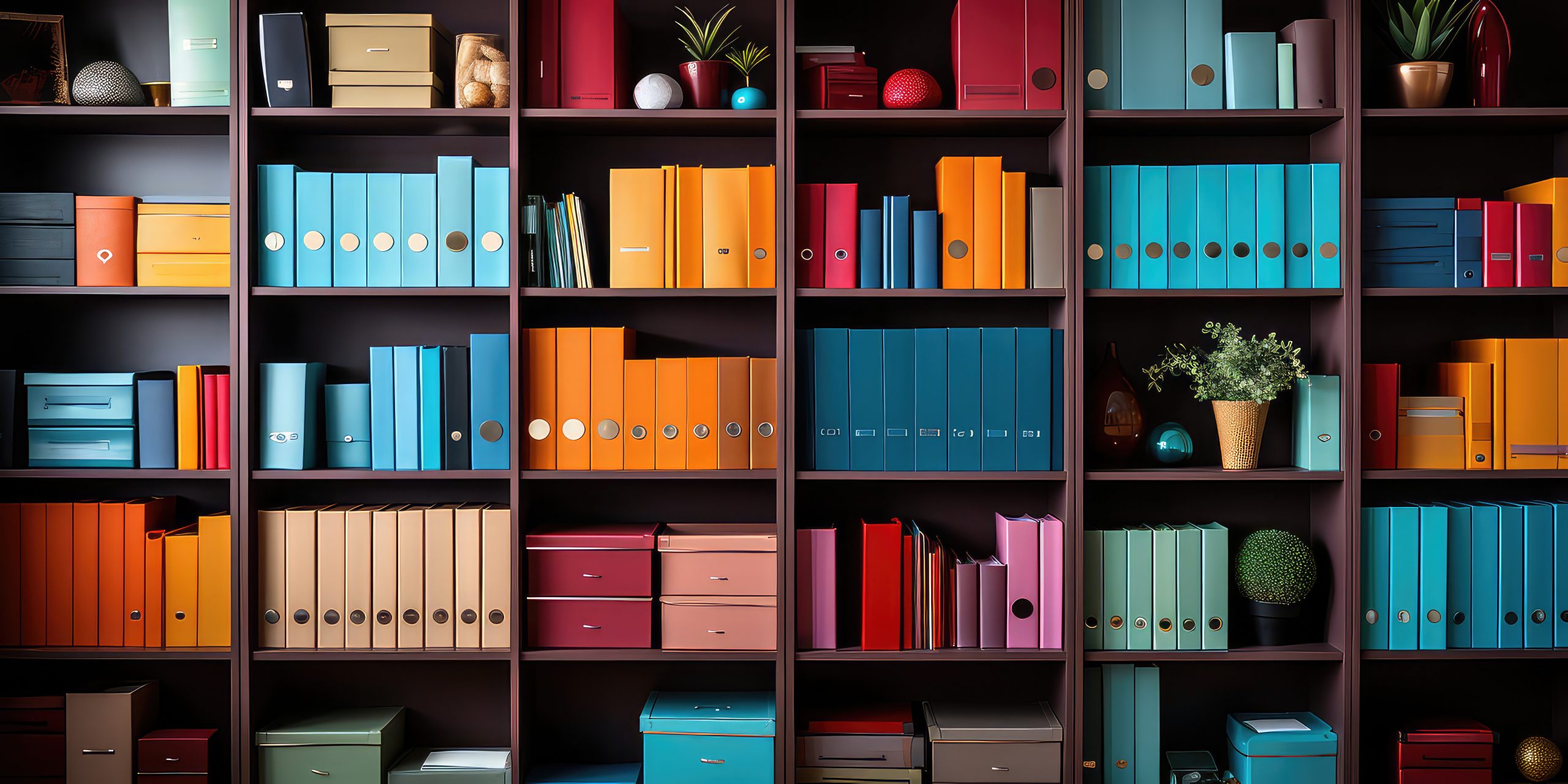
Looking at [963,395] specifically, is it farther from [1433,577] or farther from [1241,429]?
[1433,577]

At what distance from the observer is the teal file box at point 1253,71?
2.29 metres

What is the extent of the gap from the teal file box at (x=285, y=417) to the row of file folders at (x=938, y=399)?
4.15 feet

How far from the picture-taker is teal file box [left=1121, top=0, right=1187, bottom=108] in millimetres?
2285

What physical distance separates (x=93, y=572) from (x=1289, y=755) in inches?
119

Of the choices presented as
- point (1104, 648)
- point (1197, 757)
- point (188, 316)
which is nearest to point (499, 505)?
point (188, 316)

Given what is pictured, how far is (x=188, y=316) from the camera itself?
2533 millimetres

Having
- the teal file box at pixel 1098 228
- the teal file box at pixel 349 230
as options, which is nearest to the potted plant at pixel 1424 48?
the teal file box at pixel 1098 228

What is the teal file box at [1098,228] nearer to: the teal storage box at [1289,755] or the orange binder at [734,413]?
the orange binder at [734,413]

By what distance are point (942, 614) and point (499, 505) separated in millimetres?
1217

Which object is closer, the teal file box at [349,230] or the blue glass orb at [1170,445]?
the teal file box at [349,230]

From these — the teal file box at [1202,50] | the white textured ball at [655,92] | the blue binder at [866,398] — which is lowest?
the blue binder at [866,398]

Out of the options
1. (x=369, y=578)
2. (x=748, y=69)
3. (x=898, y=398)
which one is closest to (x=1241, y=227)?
(x=898, y=398)

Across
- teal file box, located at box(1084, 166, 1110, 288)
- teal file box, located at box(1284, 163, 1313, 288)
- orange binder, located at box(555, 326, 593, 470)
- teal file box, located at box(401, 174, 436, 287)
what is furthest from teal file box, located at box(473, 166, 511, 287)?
teal file box, located at box(1284, 163, 1313, 288)

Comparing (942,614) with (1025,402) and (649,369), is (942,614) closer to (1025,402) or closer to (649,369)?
(1025,402)
